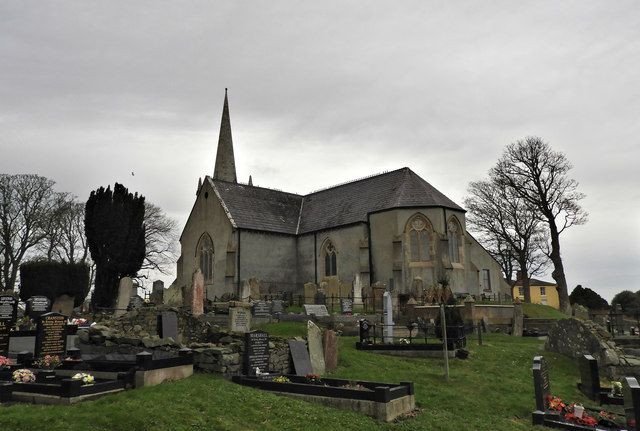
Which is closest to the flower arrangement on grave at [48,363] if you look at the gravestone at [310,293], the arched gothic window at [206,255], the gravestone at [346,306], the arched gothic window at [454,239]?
the gravestone at [346,306]

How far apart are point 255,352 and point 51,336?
6435 mm

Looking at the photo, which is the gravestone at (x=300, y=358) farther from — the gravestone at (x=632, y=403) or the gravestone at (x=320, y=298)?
the gravestone at (x=320, y=298)

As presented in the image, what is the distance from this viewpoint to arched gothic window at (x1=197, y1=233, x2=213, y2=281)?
41531mm

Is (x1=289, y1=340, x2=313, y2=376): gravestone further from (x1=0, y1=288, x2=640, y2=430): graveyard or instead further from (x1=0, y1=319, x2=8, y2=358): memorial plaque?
(x1=0, y1=319, x2=8, y2=358): memorial plaque

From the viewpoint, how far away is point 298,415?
10820mm

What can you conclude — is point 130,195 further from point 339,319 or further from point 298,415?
point 298,415

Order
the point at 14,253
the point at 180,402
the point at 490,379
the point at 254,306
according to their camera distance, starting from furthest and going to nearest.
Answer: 1. the point at 14,253
2. the point at 254,306
3. the point at 490,379
4. the point at 180,402

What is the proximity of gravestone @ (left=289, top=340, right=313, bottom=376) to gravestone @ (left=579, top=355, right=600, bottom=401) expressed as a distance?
8.30m

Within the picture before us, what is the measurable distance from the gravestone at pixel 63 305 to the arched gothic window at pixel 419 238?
74.5ft

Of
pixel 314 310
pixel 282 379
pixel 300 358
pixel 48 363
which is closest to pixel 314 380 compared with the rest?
pixel 282 379

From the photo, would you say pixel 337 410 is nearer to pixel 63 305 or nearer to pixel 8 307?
pixel 8 307

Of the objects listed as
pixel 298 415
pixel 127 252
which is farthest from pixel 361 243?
pixel 298 415

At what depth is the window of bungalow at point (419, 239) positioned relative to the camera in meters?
35.3

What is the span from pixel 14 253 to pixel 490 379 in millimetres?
37621
